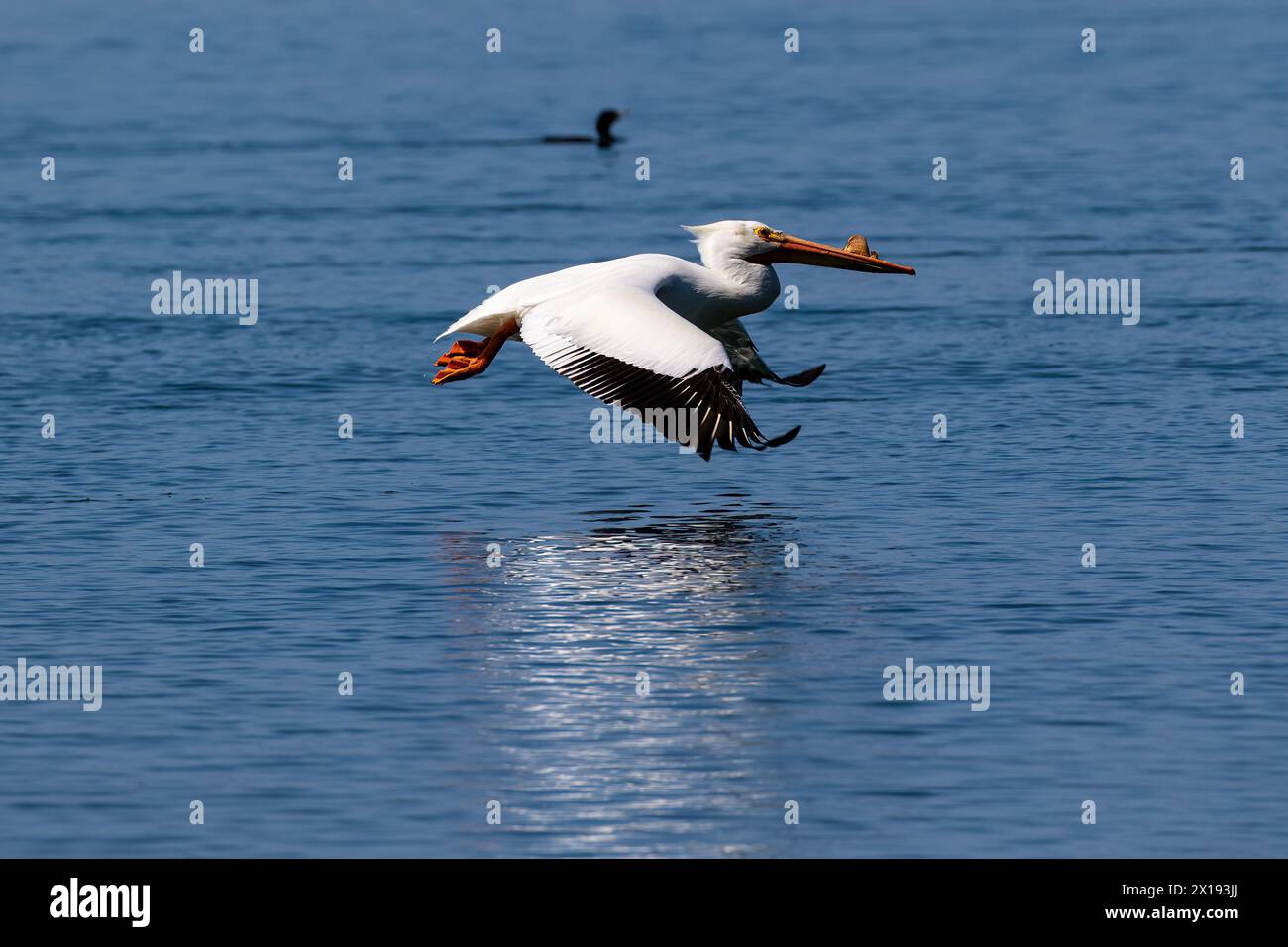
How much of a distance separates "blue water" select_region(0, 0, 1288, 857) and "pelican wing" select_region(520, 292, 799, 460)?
2.77ft

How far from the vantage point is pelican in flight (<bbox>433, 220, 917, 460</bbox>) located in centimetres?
1330

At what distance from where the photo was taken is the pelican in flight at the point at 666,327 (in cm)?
1330

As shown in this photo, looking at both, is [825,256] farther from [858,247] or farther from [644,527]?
[644,527]

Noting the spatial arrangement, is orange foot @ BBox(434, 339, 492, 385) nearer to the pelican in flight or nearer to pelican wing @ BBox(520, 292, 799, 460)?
the pelican in flight

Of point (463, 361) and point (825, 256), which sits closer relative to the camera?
point (463, 361)

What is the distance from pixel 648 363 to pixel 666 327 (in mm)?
310

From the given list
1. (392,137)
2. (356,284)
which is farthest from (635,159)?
(356,284)

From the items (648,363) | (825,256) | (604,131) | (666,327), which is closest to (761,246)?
(825,256)

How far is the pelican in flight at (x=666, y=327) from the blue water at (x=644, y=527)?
2.96ft

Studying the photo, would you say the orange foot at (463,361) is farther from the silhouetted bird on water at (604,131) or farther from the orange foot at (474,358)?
the silhouetted bird on water at (604,131)

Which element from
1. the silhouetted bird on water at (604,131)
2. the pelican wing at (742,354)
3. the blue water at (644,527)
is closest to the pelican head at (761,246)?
the pelican wing at (742,354)

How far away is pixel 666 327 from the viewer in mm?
13695
